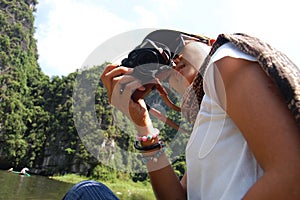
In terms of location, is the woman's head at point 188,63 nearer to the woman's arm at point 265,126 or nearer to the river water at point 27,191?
the woman's arm at point 265,126

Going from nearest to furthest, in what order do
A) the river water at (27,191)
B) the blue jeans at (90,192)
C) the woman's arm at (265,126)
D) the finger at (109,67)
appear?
1. the woman's arm at (265,126)
2. the blue jeans at (90,192)
3. the finger at (109,67)
4. the river water at (27,191)

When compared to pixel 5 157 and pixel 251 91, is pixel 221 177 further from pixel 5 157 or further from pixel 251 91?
pixel 5 157

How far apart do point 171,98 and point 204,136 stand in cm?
30

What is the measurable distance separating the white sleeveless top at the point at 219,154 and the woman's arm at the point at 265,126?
0.09 feet

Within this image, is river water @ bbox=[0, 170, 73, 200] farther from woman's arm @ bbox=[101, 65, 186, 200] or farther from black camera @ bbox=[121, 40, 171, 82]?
black camera @ bbox=[121, 40, 171, 82]

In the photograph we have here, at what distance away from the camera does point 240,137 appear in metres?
0.50

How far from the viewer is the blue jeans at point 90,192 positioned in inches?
25.3

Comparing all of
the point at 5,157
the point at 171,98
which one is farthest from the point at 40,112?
the point at 171,98

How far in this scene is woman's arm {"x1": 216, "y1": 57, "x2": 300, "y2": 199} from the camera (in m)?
0.41

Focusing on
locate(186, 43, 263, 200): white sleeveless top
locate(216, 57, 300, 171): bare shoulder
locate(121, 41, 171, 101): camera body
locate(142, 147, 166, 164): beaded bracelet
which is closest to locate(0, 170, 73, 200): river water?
locate(142, 147, 166, 164): beaded bracelet

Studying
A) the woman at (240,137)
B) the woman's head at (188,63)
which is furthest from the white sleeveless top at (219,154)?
the woman's head at (188,63)

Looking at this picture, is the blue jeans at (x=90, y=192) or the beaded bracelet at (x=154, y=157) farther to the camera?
the beaded bracelet at (x=154, y=157)

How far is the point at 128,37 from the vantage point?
0.76 meters

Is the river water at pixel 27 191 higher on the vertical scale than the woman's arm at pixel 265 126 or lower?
lower
